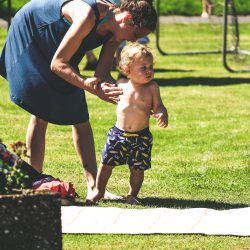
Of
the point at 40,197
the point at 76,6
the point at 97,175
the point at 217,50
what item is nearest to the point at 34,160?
the point at 97,175

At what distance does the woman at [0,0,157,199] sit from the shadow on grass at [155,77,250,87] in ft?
21.6

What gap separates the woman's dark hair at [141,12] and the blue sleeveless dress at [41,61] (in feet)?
1.03

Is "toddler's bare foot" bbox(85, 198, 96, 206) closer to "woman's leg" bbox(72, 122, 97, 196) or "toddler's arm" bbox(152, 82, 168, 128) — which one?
"woman's leg" bbox(72, 122, 97, 196)

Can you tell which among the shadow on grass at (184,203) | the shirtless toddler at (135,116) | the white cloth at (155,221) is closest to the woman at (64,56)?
the shirtless toddler at (135,116)

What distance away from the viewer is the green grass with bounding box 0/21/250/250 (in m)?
5.74

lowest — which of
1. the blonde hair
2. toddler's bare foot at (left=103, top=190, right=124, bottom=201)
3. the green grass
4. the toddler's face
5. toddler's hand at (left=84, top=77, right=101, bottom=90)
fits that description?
the green grass

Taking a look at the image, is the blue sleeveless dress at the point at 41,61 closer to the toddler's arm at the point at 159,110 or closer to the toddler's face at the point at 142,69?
the toddler's face at the point at 142,69

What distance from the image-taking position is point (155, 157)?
8.51 meters

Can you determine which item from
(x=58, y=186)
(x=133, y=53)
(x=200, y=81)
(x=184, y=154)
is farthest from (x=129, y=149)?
(x=200, y=81)

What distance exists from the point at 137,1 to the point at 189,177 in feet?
5.95

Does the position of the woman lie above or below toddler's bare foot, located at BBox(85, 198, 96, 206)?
above

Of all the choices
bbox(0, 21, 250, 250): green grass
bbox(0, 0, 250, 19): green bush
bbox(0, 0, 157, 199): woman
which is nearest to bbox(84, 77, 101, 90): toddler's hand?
bbox(0, 0, 157, 199): woman

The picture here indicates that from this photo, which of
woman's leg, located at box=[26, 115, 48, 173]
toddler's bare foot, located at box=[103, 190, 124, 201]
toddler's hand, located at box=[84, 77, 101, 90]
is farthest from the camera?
woman's leg, located at box=[26, 115, 48, 173]

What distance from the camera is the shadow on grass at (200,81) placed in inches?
538
